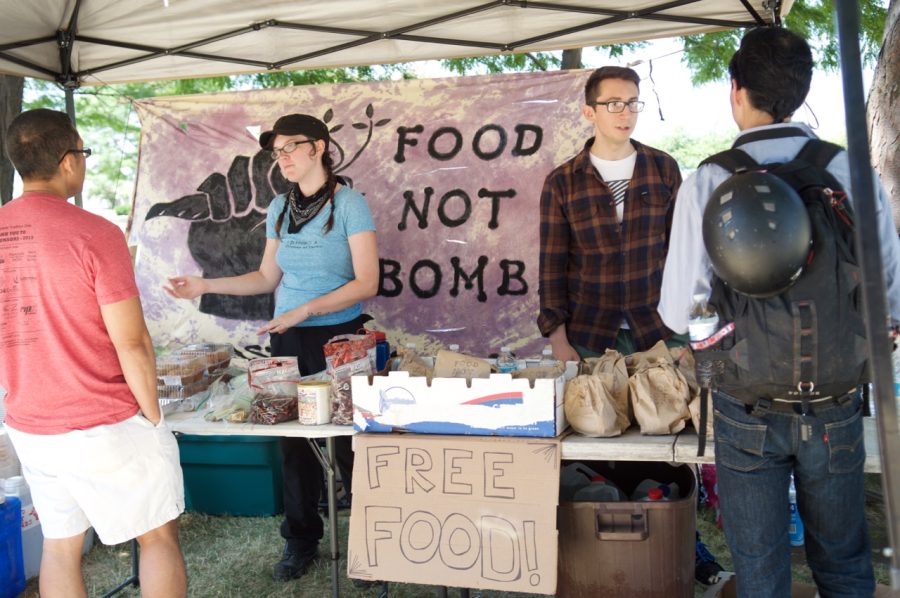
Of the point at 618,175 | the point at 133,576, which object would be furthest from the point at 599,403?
the point at 133,576

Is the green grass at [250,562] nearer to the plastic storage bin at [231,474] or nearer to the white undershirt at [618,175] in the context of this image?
the plastic storage bin at [231,474]

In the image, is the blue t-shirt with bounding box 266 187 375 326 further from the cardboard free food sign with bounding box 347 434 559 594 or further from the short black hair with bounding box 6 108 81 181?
the short black hair with bounding box 6 108 81 181

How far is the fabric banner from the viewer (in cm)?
458

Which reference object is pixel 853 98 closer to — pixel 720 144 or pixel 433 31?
pixel 433 31

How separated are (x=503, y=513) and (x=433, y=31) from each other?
2.76 m

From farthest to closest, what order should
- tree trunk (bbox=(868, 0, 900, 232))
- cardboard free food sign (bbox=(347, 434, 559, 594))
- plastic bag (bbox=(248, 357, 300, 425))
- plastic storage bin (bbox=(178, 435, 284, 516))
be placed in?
tree trunk (bbox=(868, 0, 900, 232)), plastic storage bin (bbox=(178, 435, 284, 516)), plastic bag (bbox=(248, 357, 300, 425)), cardboard free food sign (bbox=(347, 434, 559, 594))

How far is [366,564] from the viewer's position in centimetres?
258

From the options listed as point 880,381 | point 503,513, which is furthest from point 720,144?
point 880,381

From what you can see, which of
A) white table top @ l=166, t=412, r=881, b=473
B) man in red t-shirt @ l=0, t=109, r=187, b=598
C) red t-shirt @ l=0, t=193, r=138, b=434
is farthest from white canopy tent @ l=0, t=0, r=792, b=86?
white table top @ l=166, t=412, r=881, b=473

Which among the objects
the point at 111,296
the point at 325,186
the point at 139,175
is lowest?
the point at 111,296

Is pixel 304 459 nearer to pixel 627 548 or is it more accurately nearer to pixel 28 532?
pixel 28 532

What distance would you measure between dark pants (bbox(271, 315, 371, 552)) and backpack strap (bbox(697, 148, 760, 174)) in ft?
6.25

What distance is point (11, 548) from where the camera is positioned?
3.43 m

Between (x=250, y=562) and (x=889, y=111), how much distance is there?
415 cm
